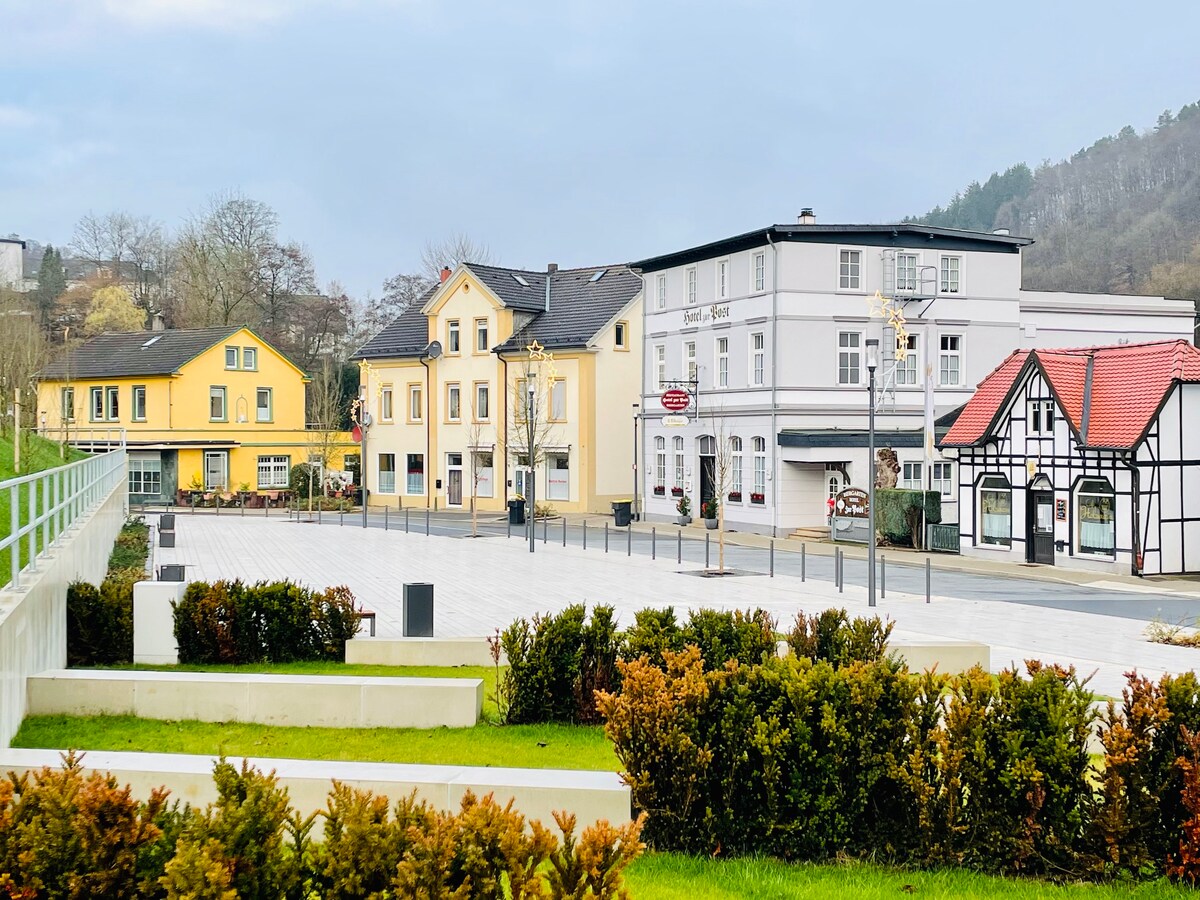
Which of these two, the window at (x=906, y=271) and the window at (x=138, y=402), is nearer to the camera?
the window at (x=906, y=271)

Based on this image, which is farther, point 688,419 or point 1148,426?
point 688,419

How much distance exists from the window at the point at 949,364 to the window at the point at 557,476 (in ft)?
58.0

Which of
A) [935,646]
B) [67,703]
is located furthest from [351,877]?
[935,646]

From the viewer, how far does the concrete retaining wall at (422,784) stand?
7879 mm

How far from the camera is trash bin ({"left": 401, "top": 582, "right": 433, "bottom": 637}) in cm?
1806

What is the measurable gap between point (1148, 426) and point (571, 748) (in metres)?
24.2

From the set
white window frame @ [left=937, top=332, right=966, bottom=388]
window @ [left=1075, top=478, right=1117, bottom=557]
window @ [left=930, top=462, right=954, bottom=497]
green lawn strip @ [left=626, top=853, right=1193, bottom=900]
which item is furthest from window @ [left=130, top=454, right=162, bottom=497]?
green lawn strip @ [left=626, top=853, right=1193, bottom=900]

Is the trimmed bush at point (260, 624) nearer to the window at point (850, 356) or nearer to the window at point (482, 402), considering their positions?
the window at point (850, 356)

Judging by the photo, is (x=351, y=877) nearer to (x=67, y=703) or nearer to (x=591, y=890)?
(x=591, y=890)

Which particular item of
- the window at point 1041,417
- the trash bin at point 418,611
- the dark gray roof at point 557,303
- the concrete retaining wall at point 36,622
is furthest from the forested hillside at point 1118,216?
the concrete retaining wall at point 36,622

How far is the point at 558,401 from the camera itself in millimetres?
55625

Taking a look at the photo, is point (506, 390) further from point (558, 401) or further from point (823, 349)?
point (823, 349)

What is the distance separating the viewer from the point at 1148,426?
100 feet

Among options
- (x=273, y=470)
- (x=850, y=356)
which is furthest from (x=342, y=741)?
(x=273, y=470)
